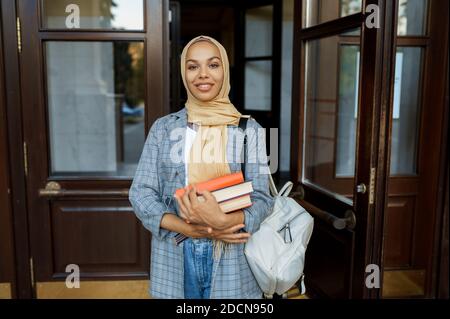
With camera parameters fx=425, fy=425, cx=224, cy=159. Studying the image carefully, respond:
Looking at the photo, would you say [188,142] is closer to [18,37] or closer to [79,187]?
[79,187]

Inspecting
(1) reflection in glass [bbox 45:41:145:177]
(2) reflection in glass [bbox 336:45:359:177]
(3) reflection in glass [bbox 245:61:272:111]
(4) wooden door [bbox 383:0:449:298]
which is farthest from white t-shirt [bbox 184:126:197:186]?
(3) reflection in glass [bbox 245:61:272:111]

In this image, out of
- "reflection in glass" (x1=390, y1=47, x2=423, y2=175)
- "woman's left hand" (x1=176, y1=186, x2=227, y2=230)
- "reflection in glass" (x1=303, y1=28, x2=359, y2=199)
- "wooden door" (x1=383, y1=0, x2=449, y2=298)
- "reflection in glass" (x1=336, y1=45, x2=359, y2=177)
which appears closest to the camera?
"woman's left hand" (x1=176, y1=186, x2=227, y2=230)

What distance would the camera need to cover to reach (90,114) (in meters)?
3.96

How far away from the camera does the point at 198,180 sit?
133 centimetres

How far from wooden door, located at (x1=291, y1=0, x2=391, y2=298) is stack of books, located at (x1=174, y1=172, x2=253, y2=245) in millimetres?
744

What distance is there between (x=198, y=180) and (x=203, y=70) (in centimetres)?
34

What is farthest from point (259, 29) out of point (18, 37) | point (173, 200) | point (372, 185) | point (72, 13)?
point (173, 200)

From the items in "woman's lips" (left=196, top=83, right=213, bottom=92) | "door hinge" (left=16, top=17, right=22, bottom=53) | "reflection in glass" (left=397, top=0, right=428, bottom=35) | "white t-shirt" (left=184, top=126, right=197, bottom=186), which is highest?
"reflection in glass" (left=397, top=0, right=428, bottom=35)

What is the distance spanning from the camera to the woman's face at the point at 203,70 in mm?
1314

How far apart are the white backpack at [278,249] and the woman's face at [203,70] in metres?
0.45

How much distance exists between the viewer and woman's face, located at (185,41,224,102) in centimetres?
131

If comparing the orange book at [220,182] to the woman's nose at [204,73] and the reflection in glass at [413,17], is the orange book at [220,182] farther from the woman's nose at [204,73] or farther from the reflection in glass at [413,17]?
the reflection in glass at [413,17]

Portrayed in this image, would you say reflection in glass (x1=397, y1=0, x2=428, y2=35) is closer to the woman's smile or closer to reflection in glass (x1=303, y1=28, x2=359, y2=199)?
reflection in glass (x1=303, y1=28, x2=359, y2=199)
